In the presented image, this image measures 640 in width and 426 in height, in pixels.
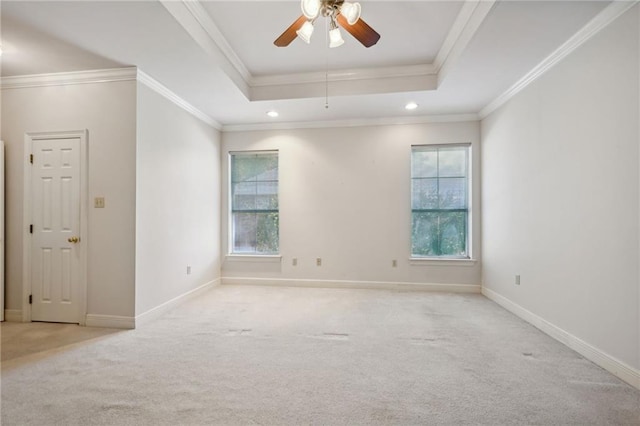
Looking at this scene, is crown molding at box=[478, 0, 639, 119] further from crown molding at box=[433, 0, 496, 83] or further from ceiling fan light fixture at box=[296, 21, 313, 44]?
ceiling fan light fixture at box=[296, 21, 313, 44]

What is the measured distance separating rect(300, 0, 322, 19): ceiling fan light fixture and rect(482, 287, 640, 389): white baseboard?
3345 millimetres

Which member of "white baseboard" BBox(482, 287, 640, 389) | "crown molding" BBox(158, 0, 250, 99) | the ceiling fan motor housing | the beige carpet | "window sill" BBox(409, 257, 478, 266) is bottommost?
the beige carpet

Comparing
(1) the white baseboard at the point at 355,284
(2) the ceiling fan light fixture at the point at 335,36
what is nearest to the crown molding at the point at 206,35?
(2) the ceiling fan light fixture at the point at 335,36

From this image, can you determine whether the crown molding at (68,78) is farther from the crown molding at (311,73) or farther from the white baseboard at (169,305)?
the white baseboard at (169,305)

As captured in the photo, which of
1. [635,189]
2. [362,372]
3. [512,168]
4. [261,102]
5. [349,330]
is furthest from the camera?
[261,102]

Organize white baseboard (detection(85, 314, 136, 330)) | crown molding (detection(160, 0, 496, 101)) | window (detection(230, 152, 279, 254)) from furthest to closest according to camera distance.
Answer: window (detection(230, 152, 279, 254)), white baseboard (detection(85, 314, 136, 330)), crown molding (detection(160, 0, 496, 101))

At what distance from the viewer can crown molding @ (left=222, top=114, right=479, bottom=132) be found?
4.64 metres

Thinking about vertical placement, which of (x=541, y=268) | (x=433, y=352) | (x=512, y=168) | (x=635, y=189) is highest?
(x=512, y=168)

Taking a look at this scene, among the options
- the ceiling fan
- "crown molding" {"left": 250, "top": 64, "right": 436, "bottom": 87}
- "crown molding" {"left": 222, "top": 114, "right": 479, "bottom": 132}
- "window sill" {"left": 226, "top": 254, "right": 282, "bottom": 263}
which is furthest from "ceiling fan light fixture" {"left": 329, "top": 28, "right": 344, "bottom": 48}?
"window sill" {"left": 226, "top": 254, "right": 282, "bottom": 263}

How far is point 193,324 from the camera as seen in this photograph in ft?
10.5

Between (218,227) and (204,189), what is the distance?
0.79 meters

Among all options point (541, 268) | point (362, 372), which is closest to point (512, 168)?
point (541, 268)

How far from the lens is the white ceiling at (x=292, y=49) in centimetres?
232

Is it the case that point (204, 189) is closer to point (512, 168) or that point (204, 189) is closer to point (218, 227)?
point (218, 227)
